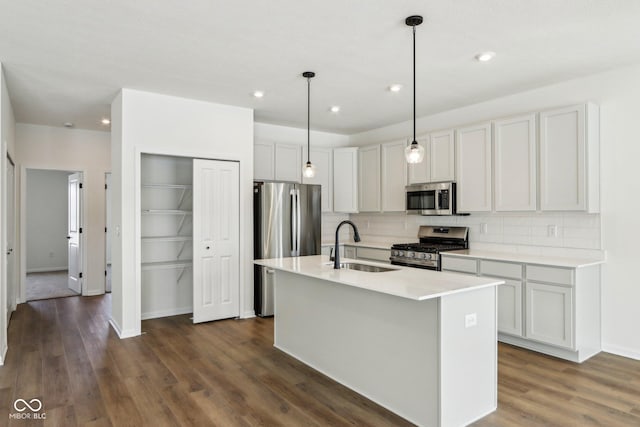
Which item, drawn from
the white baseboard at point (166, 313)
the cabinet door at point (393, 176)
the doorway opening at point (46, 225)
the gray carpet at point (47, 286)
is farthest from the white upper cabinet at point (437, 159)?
the doorway opening at point (46, 225)

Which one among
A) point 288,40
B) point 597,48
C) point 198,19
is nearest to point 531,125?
point 597,48

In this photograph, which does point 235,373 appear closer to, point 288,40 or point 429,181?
point 288,40

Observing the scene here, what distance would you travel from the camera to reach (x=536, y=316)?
3797 millimetres

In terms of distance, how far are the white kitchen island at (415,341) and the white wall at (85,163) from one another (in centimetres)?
485

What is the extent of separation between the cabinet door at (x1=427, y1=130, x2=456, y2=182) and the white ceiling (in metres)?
0.49

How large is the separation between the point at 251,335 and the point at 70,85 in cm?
325

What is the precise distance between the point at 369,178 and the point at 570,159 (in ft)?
9.28

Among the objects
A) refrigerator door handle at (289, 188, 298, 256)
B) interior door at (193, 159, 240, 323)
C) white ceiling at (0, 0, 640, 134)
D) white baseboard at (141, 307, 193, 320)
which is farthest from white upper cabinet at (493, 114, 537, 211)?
white baseboard at (141, 307, 193, 320)

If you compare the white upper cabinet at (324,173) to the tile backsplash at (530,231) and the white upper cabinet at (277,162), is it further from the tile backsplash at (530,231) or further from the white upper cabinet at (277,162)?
the tile backsplash at (530,231)

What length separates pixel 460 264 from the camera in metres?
4.44

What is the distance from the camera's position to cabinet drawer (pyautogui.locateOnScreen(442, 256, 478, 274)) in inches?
170

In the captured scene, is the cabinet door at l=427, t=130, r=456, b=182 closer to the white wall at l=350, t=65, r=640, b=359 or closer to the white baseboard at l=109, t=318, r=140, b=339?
the white wall at l=350, t=65, r=640, b=359

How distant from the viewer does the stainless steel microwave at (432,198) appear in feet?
16.0

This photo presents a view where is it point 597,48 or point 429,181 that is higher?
point 597,48
